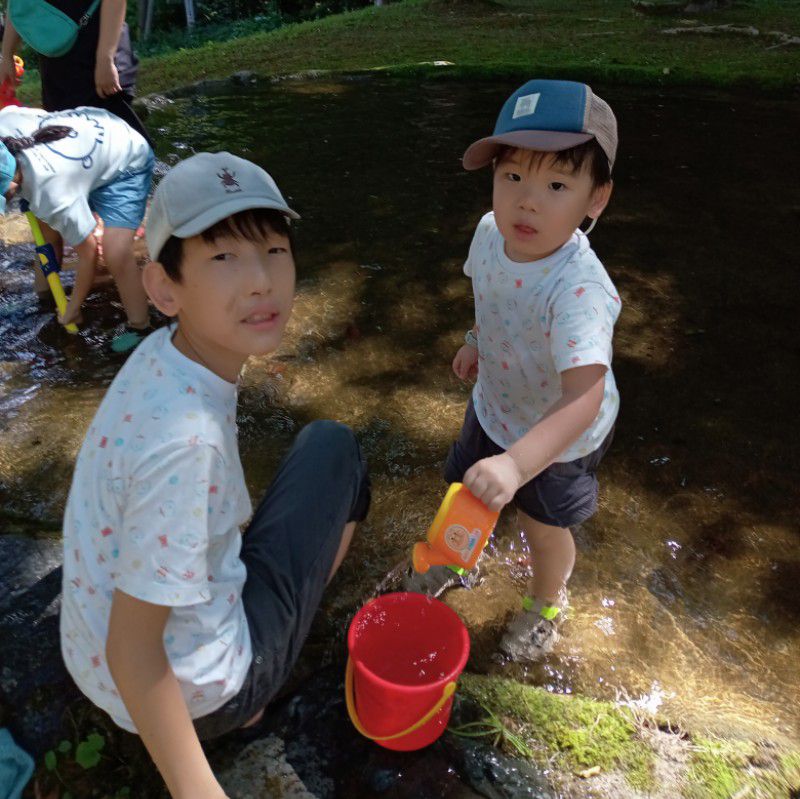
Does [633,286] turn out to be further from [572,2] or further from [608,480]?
[572,2]

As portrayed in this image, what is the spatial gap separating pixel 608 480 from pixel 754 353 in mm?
1132

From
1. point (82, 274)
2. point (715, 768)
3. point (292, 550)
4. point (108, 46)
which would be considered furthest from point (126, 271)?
point (715, 768)

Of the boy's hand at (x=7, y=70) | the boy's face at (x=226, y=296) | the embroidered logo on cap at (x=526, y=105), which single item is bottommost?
the boy's hand at (x=7, y=70)

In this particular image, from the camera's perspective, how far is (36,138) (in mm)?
2928

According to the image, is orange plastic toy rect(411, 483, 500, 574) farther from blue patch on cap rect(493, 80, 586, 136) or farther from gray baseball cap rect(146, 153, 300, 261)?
blue patch on cap rect(493, 80, 586, 136)

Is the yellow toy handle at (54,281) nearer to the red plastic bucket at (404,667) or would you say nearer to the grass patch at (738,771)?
the red plastic bucket at (404,667)

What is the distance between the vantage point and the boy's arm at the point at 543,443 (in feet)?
4.68

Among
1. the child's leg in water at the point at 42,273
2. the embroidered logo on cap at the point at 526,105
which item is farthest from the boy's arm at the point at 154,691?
the child's leg in water at the point at 42,273

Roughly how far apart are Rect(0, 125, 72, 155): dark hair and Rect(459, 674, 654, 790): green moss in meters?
2.56

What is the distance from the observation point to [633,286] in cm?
378

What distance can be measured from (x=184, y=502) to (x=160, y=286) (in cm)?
43

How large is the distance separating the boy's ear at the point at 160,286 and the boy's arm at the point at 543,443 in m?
0.66

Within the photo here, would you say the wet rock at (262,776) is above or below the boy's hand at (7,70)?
below

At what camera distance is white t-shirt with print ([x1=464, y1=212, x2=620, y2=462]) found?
5.26 ft
